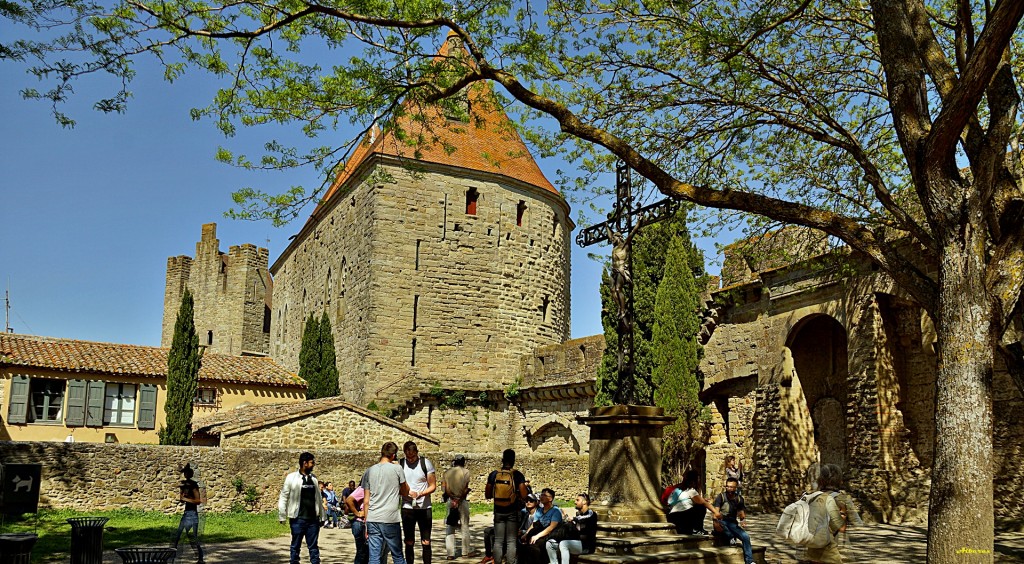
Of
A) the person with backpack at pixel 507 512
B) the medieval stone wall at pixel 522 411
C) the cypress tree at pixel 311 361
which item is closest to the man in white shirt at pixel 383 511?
the person with backpack at pixel 507 512

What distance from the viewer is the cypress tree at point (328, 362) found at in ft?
92.4

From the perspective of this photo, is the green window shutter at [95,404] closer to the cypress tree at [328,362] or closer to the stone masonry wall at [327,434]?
the cypress tree at [328,362]

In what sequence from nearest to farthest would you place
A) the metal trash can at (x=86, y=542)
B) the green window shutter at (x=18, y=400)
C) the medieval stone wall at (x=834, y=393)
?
the metal trash can at (x=86, y=542)
the medieval stone wall at (x=834, y=393)
the green window shutter at (x=18, y=400)

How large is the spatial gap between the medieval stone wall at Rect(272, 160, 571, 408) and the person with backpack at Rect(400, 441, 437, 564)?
17.0 meters

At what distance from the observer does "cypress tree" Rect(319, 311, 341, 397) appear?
28156 millimetres

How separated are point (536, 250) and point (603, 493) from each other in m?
21.1

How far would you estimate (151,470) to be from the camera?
15797 mm

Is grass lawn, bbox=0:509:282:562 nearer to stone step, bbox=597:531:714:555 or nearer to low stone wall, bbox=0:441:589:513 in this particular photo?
low stone wall, bbox=0:441:589:513

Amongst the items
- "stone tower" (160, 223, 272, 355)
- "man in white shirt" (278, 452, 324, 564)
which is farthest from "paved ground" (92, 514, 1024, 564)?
"stone tower" (160, 223, 272, 355)

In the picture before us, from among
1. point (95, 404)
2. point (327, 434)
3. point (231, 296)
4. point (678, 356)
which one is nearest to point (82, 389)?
point (95, 404)

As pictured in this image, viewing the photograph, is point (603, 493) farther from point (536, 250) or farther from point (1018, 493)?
point (536, 250)

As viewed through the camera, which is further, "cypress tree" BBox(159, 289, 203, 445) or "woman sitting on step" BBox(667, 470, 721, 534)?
"cypress tree" BBox(159, 289, 203, 445)

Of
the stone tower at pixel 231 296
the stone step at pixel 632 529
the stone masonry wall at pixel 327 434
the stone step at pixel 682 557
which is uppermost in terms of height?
the stone tower at pixel 231 296

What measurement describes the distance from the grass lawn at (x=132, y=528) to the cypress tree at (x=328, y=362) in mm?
11827
